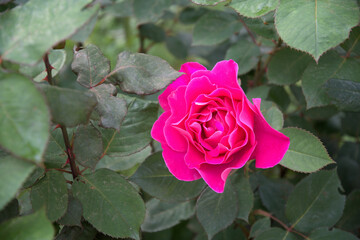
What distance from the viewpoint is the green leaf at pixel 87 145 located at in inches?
24.8

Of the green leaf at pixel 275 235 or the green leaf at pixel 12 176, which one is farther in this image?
the green leaf at pixel 275 235

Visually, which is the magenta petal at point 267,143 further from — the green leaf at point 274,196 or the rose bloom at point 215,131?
the green leaf at point 274,196

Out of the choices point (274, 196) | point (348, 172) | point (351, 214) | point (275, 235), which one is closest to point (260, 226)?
point (275, 235)

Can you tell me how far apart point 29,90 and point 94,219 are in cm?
28

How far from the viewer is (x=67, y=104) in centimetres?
51

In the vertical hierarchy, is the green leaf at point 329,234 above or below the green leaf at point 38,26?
below

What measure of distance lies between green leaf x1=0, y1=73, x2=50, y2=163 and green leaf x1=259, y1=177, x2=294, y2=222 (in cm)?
69

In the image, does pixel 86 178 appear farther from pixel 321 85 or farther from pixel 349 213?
pixel 349 213

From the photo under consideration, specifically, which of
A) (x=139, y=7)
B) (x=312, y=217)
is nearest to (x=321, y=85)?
(x=312, y=217)

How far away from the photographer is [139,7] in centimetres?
122

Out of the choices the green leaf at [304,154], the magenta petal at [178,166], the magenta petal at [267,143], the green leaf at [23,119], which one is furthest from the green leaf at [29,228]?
the green leaf at [304,154]

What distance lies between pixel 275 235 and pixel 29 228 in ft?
1.66

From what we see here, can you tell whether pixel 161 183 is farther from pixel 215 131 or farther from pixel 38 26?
pixel 38 26

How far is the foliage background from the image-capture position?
0.46 meters
